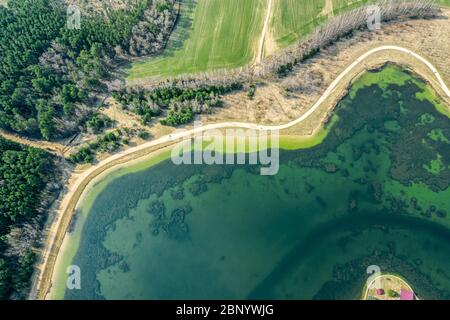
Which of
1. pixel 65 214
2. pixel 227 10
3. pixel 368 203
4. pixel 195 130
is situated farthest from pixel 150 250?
pixel 227 10

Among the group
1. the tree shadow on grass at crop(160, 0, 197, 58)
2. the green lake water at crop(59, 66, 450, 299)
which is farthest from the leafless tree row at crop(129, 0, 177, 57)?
the green lake water at crop(59, 66, 450, 299)

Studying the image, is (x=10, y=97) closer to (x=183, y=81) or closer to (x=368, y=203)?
(x=183, y=81)

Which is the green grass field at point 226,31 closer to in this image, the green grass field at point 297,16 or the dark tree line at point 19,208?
the green grass field at point 297,16

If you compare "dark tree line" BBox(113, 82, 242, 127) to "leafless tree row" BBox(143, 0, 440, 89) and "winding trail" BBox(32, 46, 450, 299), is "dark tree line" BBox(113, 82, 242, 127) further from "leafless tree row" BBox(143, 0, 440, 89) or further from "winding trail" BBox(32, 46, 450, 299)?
"winding trail" BBox(32, 46, 450, 299)

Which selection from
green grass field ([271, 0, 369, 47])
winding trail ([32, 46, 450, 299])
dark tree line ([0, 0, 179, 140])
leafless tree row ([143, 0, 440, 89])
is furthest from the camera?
green grass field ([271, 0, 369, 47])

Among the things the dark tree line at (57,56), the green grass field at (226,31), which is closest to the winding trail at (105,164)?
the dark tree line at (57,56)

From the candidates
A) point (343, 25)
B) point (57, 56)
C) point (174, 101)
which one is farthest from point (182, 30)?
point (343, 25)

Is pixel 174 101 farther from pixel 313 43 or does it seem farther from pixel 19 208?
pixel 19 208

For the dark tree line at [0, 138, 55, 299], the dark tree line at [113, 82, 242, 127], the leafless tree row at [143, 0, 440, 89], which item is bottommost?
the dark tree line at [0, 138, 55, 299]
